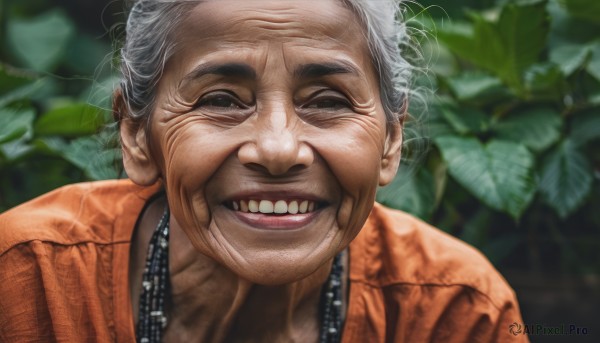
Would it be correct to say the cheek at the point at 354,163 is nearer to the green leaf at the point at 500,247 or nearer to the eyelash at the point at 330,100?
the eyelash at the point at 330,100

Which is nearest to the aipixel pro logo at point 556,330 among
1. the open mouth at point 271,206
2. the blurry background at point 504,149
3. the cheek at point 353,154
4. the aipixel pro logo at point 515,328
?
the blurry background at point 504,149

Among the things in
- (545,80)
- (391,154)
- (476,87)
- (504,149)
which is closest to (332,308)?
(391,154)

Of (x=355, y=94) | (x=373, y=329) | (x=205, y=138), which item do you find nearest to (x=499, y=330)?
(x=373, y=329)

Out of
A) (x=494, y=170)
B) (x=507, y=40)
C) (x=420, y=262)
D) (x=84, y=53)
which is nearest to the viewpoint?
(x=420, y=262)

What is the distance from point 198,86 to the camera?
2016mm

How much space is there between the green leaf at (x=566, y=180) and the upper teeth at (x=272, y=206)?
134 cm

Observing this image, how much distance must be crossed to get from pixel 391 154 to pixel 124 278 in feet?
2.81

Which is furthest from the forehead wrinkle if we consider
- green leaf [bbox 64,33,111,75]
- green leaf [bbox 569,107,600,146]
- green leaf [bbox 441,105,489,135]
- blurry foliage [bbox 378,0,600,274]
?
green leaf [bbox 64,33,111,75]

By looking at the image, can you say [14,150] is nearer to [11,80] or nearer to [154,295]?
[11,80]

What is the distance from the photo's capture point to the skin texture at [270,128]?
Result: 195 cm

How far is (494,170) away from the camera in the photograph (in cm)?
287

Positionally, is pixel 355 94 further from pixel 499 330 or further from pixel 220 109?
pixel 499 330

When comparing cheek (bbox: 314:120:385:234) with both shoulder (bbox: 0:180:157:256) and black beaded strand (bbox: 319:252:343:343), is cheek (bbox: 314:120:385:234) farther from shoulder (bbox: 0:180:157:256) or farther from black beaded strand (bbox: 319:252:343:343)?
shoulder (bbox: 0:180:157:256)

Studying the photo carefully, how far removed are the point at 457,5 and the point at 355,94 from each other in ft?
7.03
